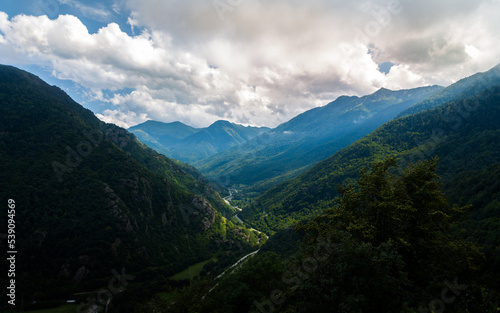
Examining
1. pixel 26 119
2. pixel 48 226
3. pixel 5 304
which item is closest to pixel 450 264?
pixel 5 304

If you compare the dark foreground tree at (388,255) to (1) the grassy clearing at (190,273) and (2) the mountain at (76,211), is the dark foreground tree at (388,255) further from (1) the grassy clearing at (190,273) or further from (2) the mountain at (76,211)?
(1) the grassy clearing at (190,273)

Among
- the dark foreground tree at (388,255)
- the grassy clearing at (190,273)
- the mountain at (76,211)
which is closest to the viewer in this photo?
the dark foreground tree at (388,255)

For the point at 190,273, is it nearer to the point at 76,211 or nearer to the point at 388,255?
the point at 76,211

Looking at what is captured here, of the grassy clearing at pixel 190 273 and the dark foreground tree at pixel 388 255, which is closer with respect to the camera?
the dark foreground tree at pixel 388 255

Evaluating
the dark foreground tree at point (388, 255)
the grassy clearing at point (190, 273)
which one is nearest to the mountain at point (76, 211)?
the grassy clearing at point (190, 273)

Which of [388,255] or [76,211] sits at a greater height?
[76,211]

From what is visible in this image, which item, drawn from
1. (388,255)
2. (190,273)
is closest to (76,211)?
(190,273)

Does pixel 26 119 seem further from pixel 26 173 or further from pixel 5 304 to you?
pixel 5 304

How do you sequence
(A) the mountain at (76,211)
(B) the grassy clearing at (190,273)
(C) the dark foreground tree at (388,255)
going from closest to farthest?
(C) the dark foreground tree at (388,255) < (A) the mountain at (76,211) < (B) the grassy clearing at (190,273)

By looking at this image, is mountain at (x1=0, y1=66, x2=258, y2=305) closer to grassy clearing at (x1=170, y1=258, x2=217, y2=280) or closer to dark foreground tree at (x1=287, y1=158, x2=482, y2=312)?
grassy clearing at (x1=170, y1=258, x2=217, y2=280)
